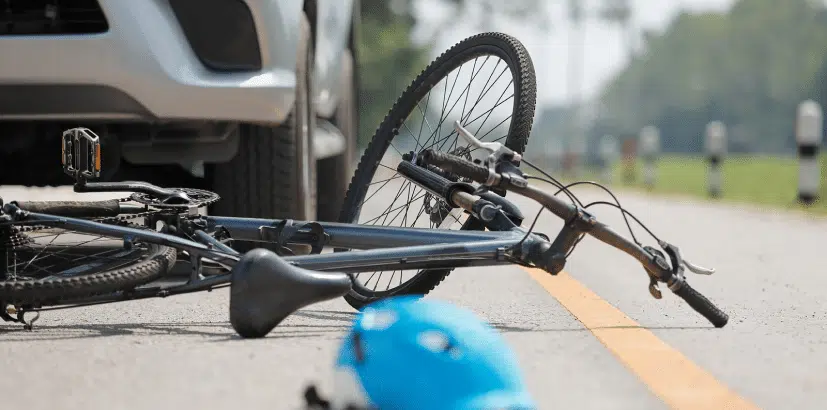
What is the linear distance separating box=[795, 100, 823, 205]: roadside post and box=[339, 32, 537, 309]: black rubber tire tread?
8.13 meters

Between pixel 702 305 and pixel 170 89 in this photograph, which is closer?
pixel 702 305

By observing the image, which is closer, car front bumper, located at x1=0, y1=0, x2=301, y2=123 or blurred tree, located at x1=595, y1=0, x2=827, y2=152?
car front bumper, located at x1=0, y1=0, x2=301, y2=123

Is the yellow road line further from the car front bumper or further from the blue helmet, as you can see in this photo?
the car front bumper

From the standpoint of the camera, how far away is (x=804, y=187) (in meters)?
12.8

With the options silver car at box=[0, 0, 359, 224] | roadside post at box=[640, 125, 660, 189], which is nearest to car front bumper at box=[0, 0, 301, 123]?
silver car at box=[0, 0, 359, 224]

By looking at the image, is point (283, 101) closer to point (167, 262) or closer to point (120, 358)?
point (167, 262)

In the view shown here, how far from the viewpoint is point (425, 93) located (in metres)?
5.20

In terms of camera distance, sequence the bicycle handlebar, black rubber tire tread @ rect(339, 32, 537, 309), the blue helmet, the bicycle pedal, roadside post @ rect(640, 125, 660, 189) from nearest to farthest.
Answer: the blue helmet < the bicycle handlebar < the bicycle pedal < black rubber tire tread @ rect(339, 32, 537, 309) < roadside post @ rect(640, 125, 660, 189)

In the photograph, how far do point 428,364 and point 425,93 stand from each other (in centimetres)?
296

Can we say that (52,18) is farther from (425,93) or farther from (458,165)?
(458,165)

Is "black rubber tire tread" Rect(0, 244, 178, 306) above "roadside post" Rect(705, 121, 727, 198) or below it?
above

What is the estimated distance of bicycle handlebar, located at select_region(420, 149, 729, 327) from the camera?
3.58 meters

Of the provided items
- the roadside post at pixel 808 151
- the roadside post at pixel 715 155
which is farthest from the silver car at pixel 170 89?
the roadside post at pixel 715 155

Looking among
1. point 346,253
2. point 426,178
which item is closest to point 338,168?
point 426,178
